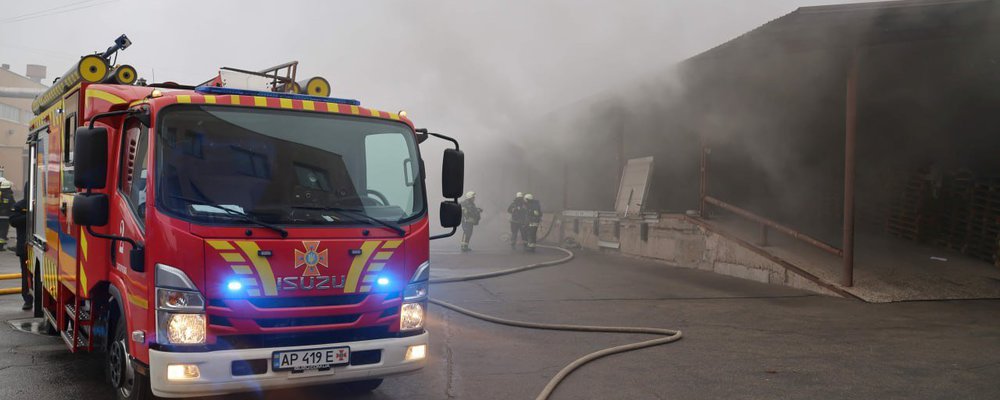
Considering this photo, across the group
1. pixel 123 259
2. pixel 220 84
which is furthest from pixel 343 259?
pixel 220 84

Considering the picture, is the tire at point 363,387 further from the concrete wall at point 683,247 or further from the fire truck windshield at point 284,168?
the concrete wall at point 683,247

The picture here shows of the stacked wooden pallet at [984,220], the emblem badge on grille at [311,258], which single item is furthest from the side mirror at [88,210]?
the stacked wooden pallet at [984,220]

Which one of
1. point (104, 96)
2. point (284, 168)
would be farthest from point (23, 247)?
point (284, 168)

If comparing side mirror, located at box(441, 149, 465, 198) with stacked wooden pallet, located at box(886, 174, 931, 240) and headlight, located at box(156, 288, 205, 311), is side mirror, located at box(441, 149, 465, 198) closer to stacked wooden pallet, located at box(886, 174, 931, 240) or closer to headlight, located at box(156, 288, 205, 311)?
headlight, located at box(156, 288, 205, 311)

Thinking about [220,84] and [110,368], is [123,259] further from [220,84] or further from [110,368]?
[220,84]

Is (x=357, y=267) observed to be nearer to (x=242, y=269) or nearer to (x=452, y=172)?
(x=242, y=269)

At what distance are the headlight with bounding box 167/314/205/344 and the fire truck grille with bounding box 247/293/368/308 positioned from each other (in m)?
0.26

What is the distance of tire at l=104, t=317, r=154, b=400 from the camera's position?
4.10m

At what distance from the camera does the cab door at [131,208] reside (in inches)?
152

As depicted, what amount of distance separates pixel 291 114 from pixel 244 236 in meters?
0.80

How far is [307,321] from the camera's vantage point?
395cm

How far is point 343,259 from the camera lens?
402 centimetres

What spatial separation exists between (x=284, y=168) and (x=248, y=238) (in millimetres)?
510

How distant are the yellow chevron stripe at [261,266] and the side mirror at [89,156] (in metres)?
0.85
